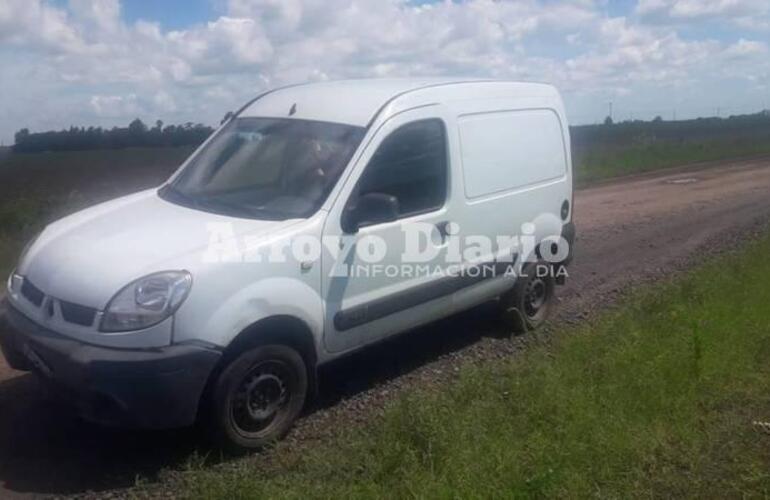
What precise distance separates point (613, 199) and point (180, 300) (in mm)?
13912

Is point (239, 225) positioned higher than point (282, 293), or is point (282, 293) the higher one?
point (239, 225)

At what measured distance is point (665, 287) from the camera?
8.80 m

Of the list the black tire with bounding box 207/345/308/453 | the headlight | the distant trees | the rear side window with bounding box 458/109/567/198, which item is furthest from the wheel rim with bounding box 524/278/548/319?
the distant trees

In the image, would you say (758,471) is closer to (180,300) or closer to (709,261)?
(180,300)

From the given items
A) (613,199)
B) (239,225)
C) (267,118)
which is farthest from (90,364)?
(613,199)

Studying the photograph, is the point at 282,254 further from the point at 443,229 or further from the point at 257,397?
the point at 443,229

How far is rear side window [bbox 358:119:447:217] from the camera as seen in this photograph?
5.70m

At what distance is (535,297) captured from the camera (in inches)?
300

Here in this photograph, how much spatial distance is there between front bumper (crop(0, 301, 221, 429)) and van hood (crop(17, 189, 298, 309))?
276 millimetres

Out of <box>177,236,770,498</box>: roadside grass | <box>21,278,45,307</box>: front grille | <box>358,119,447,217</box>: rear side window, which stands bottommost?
<box>177,236,770,498</box>: roadside grass

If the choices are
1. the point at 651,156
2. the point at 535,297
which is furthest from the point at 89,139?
the point at 535,297

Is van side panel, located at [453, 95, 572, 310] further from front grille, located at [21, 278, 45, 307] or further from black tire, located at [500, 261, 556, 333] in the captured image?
front grille, located at [21, 278, 45, 307]

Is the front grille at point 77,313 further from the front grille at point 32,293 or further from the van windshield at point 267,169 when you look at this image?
the van windshield at point 267,169

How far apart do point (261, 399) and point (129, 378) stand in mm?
877
